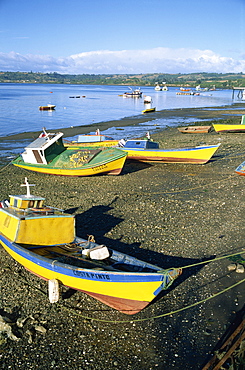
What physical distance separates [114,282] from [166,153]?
18334mm

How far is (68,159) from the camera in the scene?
2325cm

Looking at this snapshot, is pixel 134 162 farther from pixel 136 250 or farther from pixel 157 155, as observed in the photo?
pixel 136 250

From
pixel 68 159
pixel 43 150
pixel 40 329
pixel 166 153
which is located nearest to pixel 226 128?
pixel 166 153

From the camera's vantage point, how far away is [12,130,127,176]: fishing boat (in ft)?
73.5

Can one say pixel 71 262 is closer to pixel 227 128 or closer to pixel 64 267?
pixel 64 267

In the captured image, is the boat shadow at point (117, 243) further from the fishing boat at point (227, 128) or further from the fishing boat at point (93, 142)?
the fishing boat at point (227, 128)

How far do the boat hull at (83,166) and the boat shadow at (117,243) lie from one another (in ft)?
18.3

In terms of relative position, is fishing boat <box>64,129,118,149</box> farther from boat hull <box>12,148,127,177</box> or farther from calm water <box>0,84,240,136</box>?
calm water <box>0,84,240,136</box>

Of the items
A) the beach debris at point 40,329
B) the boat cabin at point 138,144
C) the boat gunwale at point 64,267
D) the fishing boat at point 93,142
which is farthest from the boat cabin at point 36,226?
the fishing boat at point 93,142

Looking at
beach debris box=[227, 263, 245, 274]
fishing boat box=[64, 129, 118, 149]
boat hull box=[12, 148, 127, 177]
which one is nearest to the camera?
beach debris box=[227, 263, 245, 274]

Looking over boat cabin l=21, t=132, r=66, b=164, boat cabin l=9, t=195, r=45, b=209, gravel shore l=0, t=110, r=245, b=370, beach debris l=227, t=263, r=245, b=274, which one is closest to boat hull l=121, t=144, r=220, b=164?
gravel shore l=0, t=110, r=245, b=370

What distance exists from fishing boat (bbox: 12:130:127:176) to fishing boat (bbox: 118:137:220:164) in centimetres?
368

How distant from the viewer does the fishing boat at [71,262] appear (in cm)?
885

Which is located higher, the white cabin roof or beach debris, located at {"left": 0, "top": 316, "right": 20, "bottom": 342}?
the white cabin roof
